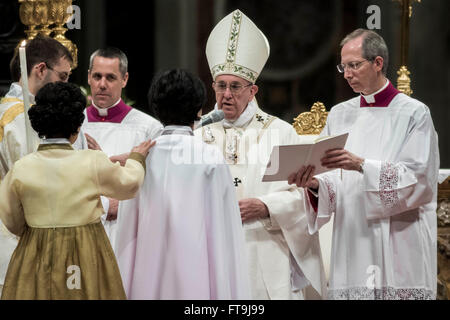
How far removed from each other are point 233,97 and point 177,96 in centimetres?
114

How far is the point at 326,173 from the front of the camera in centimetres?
490

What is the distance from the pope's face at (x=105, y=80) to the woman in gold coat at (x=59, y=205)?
5.41 ft

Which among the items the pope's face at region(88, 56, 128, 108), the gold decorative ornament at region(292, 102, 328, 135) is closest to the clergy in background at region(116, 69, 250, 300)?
the pope's face at region(88, 56, 128, 108)

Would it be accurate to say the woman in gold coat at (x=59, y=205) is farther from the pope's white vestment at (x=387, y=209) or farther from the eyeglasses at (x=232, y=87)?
the pope's white vestment at (x=387, y=209)

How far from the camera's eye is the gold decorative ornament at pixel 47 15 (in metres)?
6.18

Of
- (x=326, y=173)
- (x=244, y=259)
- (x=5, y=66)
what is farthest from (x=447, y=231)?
(x=5, y=66)

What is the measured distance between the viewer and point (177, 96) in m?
3.70

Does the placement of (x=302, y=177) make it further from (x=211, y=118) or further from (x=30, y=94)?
(x=30, y=94)

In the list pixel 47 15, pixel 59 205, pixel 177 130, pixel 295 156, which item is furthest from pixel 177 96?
pixel 47 15

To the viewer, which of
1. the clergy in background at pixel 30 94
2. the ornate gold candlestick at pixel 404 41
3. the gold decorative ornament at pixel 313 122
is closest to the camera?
the clergy in background at pixel 30 94

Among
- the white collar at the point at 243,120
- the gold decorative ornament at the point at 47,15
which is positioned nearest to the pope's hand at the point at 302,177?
the white collar at the point at 243,120
